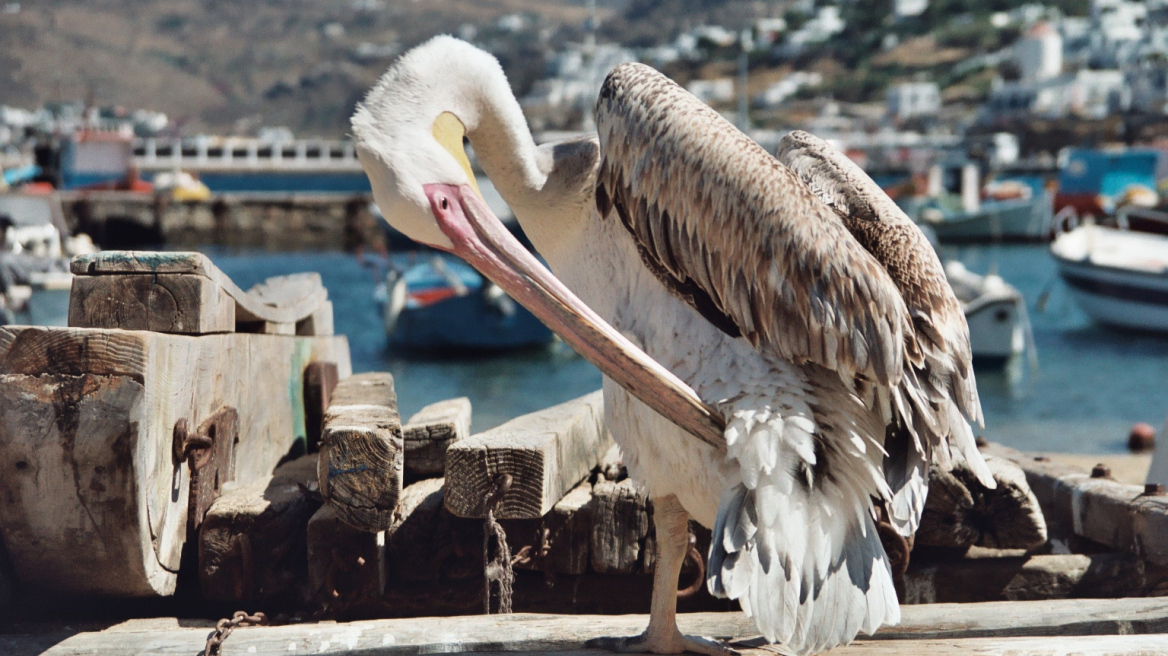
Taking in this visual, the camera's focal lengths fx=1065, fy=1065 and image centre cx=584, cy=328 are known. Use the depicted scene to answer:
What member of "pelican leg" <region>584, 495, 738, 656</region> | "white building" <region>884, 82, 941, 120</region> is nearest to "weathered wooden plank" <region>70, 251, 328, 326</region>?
"pelican leg" <region>584, 495, 738, 656</region>

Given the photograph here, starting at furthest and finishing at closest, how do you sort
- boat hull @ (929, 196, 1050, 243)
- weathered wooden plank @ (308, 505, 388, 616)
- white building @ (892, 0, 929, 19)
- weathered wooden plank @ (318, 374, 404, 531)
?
white building @ (892, 0, 929, 19)
boat hull @ (929, 196, 1050, 243)
weathered wooden plank @ (308, 505, 388, 616)
weathered wooden plank @ (318, 374, 404, 531)

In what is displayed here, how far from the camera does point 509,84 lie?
2.96 meters

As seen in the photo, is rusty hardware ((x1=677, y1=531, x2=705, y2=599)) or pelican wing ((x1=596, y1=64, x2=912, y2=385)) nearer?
pelican wing ((x1=596, y1=64, x2=912, y2=385))

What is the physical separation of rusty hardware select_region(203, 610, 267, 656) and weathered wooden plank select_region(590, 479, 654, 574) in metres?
0.97

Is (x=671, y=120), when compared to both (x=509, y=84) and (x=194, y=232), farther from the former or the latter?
(x=194, y=232)

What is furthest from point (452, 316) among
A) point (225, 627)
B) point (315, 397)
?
point (225, 627)

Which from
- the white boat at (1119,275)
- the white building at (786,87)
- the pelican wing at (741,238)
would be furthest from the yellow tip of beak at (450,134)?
the white building at (786,87)

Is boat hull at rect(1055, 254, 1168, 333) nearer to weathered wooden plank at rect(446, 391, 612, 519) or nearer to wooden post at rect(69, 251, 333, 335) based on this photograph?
weathered wooden plank at rect(446, 391, 612, 519)

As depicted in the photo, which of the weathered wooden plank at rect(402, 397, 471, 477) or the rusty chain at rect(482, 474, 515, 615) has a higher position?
the weathered wooden plank at rect(402, 397, 471, 477)

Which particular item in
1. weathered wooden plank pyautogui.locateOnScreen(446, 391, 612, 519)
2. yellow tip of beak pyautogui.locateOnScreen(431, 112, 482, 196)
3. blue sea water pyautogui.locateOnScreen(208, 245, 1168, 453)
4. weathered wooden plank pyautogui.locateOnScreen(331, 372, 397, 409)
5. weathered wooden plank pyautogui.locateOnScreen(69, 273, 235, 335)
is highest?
blue sea water pyautogui.locateOnScreen(208, 245, 1168, 453)

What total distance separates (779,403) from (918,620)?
74 cm

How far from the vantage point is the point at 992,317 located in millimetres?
16734

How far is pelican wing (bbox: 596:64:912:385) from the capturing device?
241cm

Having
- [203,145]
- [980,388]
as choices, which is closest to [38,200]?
[980,388]
